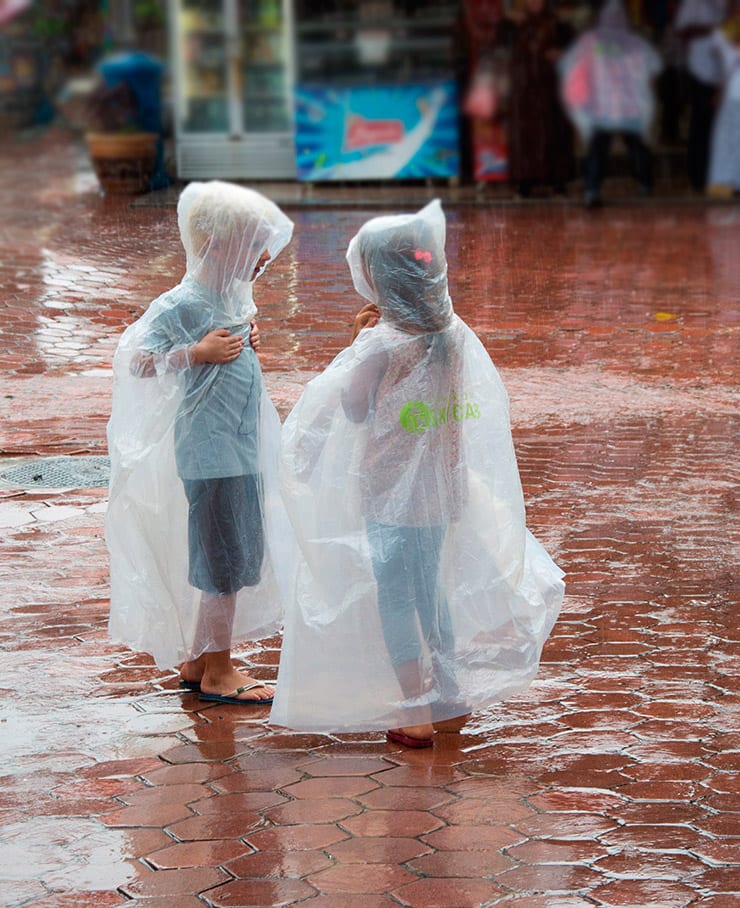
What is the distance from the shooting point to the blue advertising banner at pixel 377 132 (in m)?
17.3

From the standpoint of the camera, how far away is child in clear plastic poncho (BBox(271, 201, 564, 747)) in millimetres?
4086

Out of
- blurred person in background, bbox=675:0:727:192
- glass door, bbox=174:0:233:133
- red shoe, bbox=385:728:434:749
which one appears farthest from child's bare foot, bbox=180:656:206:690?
glass door, bbox=174:0:233:133

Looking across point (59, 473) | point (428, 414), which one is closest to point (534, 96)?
point (59, 473)

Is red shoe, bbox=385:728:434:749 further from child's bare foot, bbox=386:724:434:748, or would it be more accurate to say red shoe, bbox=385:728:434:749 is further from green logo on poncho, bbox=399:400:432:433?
Answer: green logo on poncho, bbox=399:400:432:433

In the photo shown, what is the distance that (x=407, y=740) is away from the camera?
13.8 ft

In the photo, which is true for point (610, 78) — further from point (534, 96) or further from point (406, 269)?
point (406, 269)

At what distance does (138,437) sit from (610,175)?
15393mm

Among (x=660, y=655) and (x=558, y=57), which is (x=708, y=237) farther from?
(x=660, y=655)

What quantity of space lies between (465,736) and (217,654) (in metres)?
0.74

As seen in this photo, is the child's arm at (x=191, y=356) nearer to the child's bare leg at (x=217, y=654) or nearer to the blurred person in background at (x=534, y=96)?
the child's bare leg at (x=217, y=654)

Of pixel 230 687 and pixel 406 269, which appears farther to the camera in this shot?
pixel 230 687

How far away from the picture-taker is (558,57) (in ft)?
55.9

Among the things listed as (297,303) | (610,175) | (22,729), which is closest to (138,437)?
(22,729)

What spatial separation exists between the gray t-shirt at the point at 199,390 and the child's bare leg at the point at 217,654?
373 mm
